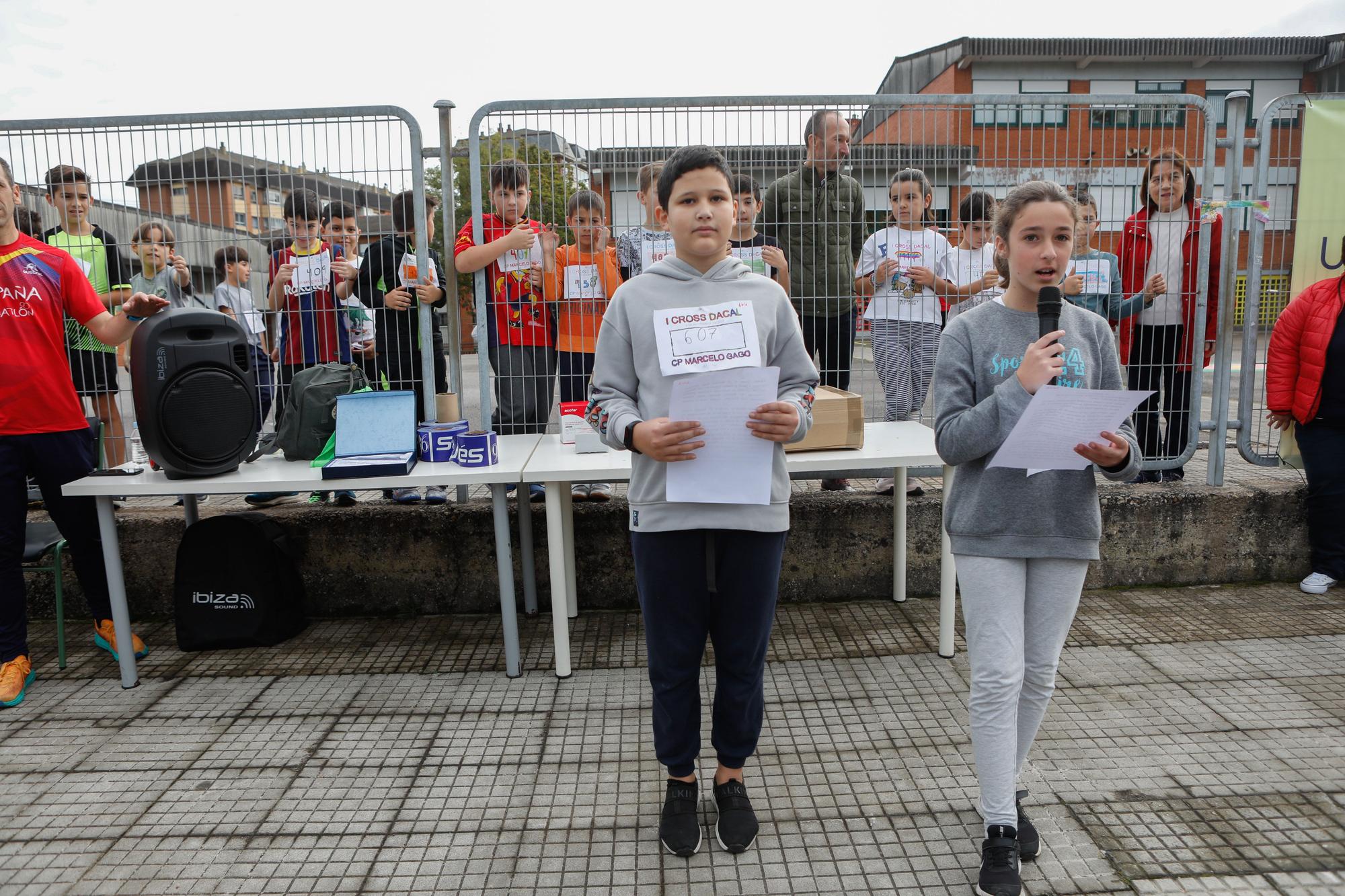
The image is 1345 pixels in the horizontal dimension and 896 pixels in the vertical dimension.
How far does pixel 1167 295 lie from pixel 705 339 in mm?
3783

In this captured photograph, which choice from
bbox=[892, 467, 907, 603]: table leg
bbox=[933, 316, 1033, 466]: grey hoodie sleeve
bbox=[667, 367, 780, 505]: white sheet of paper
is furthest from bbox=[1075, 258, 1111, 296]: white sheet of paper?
bbox=[667, 367, 780, 505]: white sheet of paper

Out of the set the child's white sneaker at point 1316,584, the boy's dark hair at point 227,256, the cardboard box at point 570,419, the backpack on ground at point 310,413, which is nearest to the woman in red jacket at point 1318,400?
the child's white sneaker at point 1316,584

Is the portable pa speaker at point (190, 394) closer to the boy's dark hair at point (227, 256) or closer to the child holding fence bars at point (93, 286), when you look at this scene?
the boy's dark hair at point (227, 256)

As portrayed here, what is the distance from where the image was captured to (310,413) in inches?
169

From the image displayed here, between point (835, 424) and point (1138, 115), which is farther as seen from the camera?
point (1138, 115)

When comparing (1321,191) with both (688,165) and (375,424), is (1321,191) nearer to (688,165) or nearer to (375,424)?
(688,165)

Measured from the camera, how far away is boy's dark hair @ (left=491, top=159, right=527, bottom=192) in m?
4.56

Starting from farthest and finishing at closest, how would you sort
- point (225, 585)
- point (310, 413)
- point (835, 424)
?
1. point (225, 585)
2. point (310, 413)
3. point (835, 424)

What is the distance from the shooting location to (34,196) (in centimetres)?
478

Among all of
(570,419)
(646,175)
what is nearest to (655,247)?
(646,175)

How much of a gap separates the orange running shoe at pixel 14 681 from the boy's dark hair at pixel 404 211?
2661 millimetres

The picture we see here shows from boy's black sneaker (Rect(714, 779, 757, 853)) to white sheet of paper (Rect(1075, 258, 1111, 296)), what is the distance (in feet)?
11.2

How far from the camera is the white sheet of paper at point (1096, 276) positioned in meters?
4.81

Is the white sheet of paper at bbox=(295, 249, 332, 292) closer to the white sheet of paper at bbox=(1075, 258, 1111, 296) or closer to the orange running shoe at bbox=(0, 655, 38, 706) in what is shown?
the orange running shoe at bbox=(0, 655, 38, 706)
